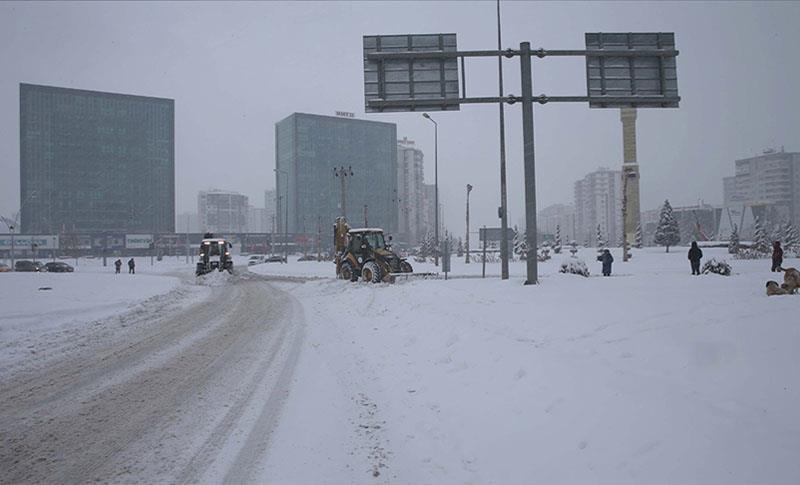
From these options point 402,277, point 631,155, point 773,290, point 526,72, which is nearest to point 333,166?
point 631,155

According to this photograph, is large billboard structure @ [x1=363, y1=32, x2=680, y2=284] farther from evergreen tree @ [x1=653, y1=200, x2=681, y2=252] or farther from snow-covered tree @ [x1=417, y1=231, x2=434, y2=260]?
evergreen tree @ [x1=653, y1=200, x2=681, y2=252]

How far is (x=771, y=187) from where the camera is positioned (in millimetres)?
95188

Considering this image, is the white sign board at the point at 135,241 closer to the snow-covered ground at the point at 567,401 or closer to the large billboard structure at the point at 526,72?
the large billboard structure at the point at 526,72

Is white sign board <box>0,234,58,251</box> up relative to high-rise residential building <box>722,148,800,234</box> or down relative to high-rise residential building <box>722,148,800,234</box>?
down

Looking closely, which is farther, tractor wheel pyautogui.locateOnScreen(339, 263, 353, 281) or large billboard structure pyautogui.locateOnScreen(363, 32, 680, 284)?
tractor wheel pyautogui.locateOnScreen(339, 263, 353, 281)

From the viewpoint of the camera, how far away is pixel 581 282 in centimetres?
1489

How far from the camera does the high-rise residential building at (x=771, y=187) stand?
87250mm

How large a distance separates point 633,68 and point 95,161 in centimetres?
14355

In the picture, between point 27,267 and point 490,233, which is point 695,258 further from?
point 27,267

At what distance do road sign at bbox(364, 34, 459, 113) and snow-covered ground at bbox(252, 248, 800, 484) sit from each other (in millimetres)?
7979

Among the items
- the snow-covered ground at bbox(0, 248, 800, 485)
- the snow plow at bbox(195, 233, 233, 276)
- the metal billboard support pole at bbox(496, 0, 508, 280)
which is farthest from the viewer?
the snow plow at bbox(195, 233, 233, 276)

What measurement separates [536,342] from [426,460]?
370cm

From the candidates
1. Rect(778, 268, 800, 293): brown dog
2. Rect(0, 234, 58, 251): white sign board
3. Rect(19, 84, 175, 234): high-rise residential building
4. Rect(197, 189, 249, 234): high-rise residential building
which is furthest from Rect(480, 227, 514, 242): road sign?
Rect(197, 189, 249, 234): high-rise residential building

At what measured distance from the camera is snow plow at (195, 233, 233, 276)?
3684cm
